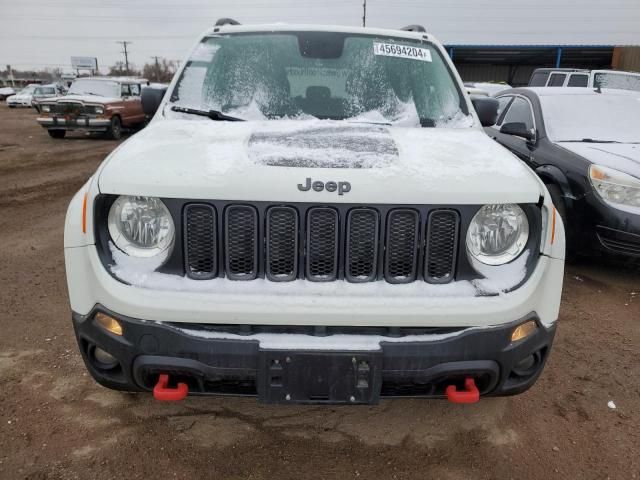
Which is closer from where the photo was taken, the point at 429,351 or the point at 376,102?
the point at 429,351

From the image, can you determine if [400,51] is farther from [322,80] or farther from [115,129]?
[115,129]

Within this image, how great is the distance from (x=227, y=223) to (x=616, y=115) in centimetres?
526

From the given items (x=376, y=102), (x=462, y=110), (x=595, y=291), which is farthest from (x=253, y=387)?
(x=595, y=291)

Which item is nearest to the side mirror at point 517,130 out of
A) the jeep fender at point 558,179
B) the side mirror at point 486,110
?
the jeep fender at point 558,179

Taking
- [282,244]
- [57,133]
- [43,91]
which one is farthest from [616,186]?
[43,91]

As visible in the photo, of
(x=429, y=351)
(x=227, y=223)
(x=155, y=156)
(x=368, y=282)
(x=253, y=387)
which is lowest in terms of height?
(x=253, y=387)

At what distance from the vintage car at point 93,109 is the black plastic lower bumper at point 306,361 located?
47.3 feet

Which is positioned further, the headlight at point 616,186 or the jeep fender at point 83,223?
the headlight at point 616,186

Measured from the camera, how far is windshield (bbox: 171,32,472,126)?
10.1 feet

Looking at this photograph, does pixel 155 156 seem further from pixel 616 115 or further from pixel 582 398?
pixel 616 115

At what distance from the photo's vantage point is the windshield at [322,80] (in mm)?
3076

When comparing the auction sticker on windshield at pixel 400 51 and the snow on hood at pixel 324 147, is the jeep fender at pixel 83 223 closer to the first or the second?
the snow on hood at pixel 324 147

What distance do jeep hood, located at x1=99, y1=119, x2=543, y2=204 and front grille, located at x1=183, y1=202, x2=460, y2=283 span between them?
0.21ft

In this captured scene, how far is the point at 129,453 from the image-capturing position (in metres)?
2.41
